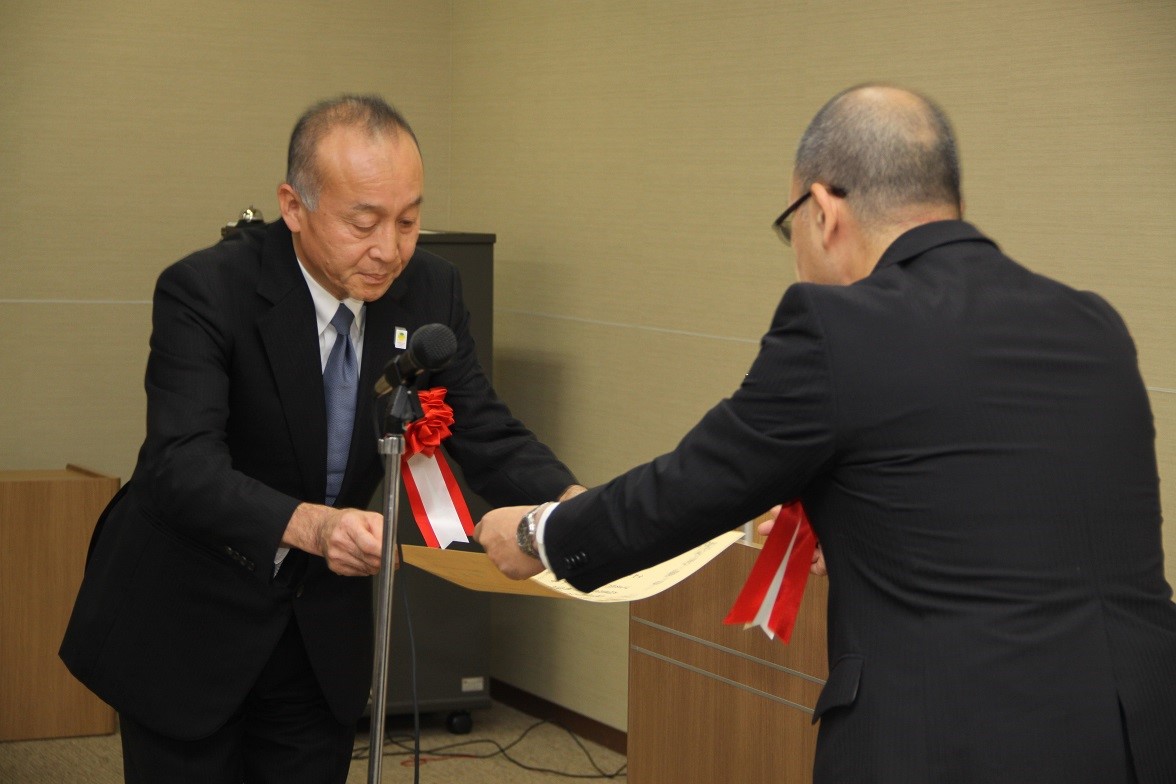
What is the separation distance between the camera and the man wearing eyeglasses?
60.7 inches

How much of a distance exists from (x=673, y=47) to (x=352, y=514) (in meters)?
2.68

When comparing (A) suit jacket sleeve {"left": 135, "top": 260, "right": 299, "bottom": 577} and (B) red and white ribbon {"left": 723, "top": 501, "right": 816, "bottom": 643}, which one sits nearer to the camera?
(B) red and white ribbon {"left": 723, "top": 501, "right": 816, "bottom": 643}

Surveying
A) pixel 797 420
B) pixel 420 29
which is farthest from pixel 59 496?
pixel 797 420

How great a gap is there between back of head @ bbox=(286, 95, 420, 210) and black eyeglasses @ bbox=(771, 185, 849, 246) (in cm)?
80

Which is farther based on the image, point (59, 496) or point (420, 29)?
point (420, 29)

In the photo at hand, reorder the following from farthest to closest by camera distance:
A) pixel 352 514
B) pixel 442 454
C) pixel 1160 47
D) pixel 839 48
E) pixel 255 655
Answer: pixel 839 48 < pixel 1160 47 < pixel 442 454 < pixel 255 655 < pixel 352 514

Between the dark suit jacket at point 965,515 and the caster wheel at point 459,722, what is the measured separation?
330 cm

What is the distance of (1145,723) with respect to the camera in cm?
158

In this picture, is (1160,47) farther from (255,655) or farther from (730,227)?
(255,655)

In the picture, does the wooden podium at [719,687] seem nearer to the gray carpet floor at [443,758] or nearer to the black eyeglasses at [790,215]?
the black eyeglasses at [790,215]

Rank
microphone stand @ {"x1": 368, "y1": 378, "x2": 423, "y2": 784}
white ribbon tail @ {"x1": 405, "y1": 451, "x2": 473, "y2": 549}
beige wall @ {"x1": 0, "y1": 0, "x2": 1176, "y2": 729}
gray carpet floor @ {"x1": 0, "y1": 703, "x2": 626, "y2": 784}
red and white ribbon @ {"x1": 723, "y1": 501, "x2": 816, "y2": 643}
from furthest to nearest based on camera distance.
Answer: gray carpet floor @ {"x1": 0, "y1": 703, "x2": 626, "y2": 784}, beige wall @ {"x1": 0, "y1": 0, "x2": 1176, "y2": 729}, white ribbon tail @ {"x1": 405, "y1": 451, "x2": 473, "y2": 549}, red and white ribbon @ {"x1": 723, "y1": 501, "x2": 816, "y2": 643}, microphone stand @ {"x1": 368, "y1": 378, "x2": 423, "y2": 784}

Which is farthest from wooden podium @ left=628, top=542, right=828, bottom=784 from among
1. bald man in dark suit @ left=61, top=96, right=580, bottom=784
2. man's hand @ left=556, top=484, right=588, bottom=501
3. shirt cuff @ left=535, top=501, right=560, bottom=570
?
shirt cuff @ left=535, top=501, right=560, bottom=570

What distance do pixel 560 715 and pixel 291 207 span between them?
3003 mm

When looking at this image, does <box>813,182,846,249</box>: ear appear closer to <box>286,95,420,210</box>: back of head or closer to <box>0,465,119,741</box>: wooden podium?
<box>286,95,420,210</box>: back of head
